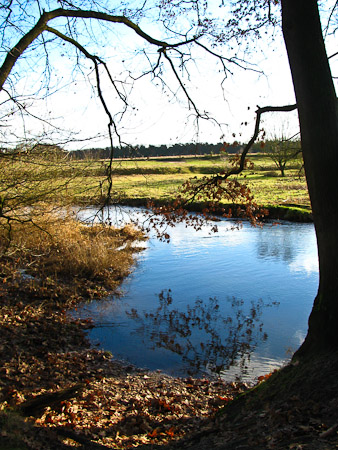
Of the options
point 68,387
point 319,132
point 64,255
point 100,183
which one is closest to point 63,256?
point 64,255

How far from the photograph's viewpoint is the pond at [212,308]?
780cm

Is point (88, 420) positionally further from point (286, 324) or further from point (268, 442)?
point (286, 324)

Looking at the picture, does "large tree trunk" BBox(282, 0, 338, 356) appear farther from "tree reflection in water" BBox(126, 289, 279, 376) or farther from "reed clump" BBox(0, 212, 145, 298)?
"reed clump" BBox(0, 212, 145, 298)

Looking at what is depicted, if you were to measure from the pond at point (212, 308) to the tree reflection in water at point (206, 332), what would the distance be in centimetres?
2

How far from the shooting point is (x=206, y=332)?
356 inches

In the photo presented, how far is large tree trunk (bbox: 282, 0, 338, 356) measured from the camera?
442 cm

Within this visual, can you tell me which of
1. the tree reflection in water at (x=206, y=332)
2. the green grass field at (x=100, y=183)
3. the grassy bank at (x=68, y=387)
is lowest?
the tree reflection in water at (x=206, y=332)

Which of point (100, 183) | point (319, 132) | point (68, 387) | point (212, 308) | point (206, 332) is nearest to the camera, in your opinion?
point (319, 132)

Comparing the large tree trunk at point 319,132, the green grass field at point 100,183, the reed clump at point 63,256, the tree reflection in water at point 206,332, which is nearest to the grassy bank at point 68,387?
the reed clump at point 63,256

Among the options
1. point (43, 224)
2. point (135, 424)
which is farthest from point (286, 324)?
point (43, 224)

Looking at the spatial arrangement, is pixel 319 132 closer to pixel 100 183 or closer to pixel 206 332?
pixel 100 183

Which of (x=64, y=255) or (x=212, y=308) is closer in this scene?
(x=212, y=308)

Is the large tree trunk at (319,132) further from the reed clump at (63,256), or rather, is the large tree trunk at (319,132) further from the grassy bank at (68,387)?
the reed clump at (63,256)

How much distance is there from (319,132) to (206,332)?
230 inches
